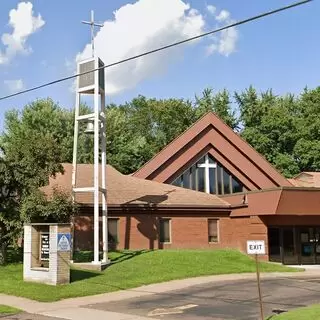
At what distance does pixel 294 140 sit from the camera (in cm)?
6166

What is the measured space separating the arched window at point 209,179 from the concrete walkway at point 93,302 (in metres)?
12.7

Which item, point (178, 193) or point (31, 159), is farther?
point (178, 193)

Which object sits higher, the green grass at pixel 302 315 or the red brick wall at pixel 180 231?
the red brick wall at pixel 180 231

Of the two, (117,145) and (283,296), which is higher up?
(117,145)

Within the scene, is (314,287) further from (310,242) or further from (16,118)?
(16,118)

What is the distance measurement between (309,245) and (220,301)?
54.3ft

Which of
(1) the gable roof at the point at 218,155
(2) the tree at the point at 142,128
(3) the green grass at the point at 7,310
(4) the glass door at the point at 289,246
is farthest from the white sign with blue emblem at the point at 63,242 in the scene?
(2) the tree at the point at 142,128

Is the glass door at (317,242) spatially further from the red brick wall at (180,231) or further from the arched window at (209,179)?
the arched window at (209,179)

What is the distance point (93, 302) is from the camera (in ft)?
57.2

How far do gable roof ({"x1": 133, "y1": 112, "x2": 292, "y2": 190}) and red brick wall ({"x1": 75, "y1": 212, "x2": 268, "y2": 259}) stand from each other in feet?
14.2

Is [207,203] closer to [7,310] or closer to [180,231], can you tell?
[180,231]

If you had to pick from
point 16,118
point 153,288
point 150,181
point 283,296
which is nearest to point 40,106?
point 16,118

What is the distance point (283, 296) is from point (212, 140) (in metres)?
19.7

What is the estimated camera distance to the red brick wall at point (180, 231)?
99.3 feet
